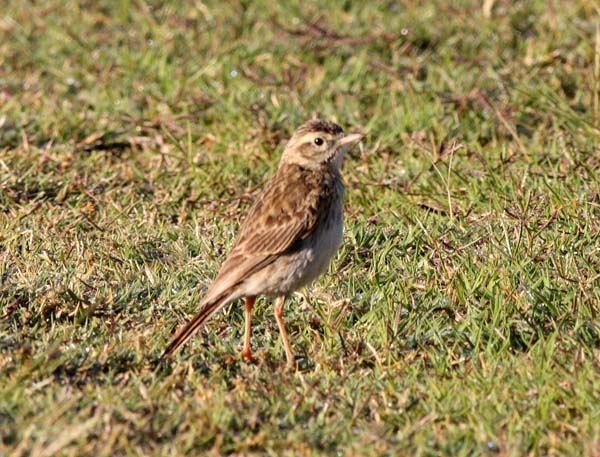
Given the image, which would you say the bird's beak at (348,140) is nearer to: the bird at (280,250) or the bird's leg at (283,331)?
the bird at (280,250)

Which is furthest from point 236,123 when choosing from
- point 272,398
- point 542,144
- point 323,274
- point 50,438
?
point 50,438

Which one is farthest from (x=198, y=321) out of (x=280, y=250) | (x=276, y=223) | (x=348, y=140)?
(x=348, y=140)

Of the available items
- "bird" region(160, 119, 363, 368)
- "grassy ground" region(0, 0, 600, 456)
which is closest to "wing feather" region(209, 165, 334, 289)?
"bird" region(160, 119, 363, 368)

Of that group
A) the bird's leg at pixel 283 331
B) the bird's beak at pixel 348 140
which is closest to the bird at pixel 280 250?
the bird's leg at pixel 283 331

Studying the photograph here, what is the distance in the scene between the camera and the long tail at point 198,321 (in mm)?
6320

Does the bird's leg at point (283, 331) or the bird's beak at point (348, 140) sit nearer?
the bird's leg at point (283, 331)

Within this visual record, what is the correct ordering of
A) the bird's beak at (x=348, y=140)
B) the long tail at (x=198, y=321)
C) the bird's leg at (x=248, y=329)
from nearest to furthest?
the long tail at (x=198, y=321), the bird's leg at (x=248, y=329), the bird's beak at (x=348, y=140)

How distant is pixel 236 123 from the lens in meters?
9.92

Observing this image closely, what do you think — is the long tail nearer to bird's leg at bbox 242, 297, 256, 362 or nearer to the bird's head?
bird's leg at bbox 242, 297, 256, 362

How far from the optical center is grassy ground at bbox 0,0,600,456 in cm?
569

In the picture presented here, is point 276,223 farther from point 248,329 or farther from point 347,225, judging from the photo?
point 347,225

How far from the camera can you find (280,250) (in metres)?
6.66

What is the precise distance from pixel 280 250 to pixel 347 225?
59.9 inches

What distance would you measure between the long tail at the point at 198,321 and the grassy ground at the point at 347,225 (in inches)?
3.4
